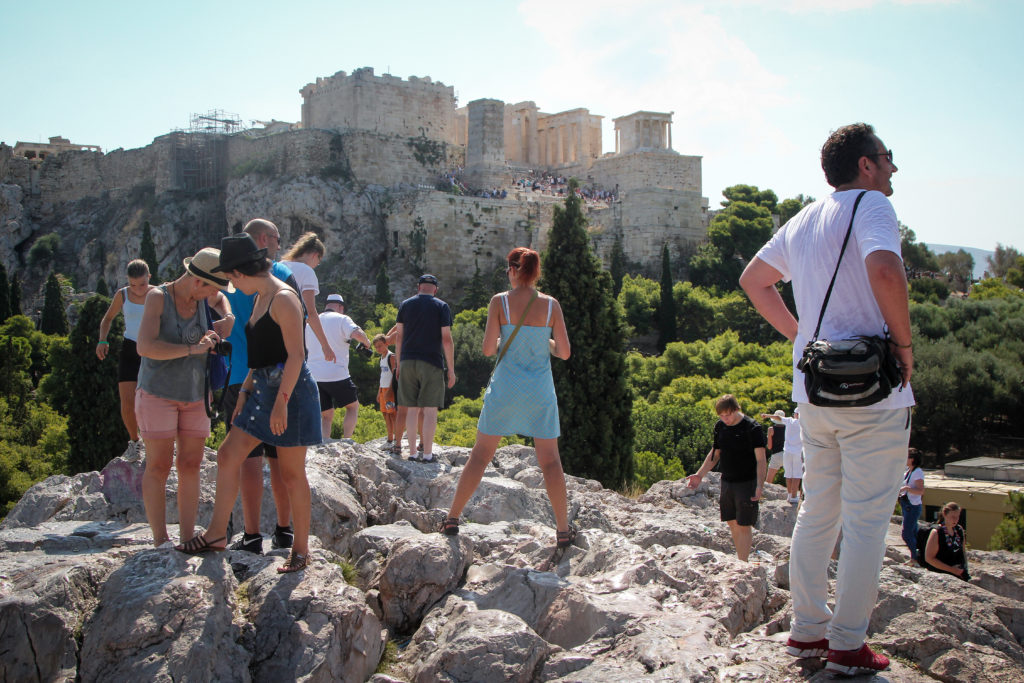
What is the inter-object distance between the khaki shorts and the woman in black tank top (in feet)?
8.27

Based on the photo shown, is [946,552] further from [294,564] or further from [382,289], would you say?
[382,289]

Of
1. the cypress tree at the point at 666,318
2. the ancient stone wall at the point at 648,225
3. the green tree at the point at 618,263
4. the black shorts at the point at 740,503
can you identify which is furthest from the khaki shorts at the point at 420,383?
the ancient stone wall at the point at 648,225

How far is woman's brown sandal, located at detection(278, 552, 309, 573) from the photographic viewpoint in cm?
374

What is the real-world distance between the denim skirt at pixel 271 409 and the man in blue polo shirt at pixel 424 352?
98.5 inches

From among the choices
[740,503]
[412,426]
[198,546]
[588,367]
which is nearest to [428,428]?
[412,426]

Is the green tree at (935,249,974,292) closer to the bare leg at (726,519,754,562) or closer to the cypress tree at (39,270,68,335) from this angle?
the cypress tree at (39,270,68,335)

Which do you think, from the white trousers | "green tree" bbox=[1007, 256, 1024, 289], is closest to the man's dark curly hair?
the white trousers

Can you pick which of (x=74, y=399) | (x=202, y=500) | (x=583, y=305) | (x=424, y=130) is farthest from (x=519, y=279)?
(x=424, y=130)

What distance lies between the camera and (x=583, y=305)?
14.4 meters

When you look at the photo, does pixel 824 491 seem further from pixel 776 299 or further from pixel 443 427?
pixel 443 427

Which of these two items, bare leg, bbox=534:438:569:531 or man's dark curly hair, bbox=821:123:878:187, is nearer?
man's dark curly hair, bbox=821:123:878:187

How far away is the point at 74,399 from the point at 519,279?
1475 cm

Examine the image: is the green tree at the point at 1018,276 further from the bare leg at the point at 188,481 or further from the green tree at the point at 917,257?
the bare leg at the point at 188,481

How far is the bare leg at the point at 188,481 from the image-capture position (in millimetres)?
3902
